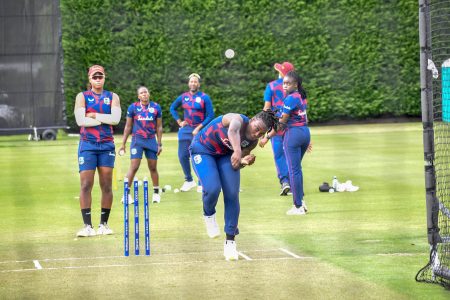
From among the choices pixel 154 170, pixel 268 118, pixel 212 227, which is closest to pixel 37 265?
pixel 212 227

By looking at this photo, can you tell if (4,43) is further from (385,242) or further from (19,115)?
(385,242)

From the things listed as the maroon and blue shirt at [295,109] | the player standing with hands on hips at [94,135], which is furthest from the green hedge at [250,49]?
the player standing with hands on hips at [94,135]

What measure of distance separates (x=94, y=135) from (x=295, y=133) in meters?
3.53

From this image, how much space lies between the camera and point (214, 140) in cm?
1202

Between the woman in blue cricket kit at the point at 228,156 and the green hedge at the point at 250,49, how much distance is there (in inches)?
985

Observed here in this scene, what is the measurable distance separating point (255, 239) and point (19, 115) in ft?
78.8

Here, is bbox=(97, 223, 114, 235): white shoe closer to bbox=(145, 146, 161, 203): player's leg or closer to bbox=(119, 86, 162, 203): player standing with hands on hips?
bbox=(119, 86, 162, 203): player standing with hands on hips

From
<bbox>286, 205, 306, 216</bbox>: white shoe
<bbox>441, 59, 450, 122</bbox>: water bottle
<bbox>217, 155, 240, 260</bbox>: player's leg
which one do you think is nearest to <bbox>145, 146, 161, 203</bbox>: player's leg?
<bbox>286, 205, 306, 216</bbox>: white shoe

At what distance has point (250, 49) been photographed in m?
38.1

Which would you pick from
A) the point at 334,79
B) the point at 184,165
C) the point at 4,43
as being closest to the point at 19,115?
the point at 4,43

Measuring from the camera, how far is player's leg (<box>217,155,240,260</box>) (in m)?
11.8

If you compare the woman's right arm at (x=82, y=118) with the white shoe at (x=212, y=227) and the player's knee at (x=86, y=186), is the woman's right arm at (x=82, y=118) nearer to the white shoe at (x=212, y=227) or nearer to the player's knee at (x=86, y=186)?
the player's knee at (x=86, y=186)

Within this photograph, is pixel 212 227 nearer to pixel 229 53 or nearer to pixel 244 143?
pixel 244 143

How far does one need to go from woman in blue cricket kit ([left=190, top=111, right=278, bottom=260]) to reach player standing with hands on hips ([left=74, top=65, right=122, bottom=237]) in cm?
210
